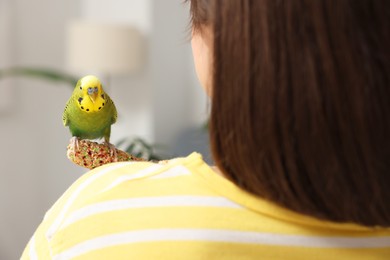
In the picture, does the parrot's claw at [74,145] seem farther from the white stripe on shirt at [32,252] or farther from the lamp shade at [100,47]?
the lamp shade at [100,47]

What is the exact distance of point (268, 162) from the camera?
363 millimetres

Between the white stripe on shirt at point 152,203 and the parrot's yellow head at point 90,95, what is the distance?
3.5 inches

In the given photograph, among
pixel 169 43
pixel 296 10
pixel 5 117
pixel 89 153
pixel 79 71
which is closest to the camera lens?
pixel 296 10

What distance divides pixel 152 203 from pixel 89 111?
0.35ft

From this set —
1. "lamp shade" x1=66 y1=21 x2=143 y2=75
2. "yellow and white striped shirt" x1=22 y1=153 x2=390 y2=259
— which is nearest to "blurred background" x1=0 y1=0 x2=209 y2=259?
"lamp shade" x1=66 y1=21 x2=143 y2=75

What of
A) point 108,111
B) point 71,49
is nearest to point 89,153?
point 108,111

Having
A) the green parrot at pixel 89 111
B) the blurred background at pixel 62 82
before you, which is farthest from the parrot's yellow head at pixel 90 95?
the blurred background at pixel 62 82

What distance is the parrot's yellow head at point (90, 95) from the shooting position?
0.44 meters

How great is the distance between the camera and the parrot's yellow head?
44 cm

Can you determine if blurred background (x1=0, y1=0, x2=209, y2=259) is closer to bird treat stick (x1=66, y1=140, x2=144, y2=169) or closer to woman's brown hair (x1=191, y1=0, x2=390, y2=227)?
bird treat stick (x1=66, y1=140, x2=144, y2=169)

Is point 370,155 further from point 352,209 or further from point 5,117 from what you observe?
point 5,117

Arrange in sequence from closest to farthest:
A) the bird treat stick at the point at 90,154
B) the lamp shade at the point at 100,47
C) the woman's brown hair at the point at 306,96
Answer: the woman's brown hair at the point at 306,96 → the bird treat stick at the point at 90,154 → the lamp shade at the point at 100,47

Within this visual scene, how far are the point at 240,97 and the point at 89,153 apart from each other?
0.15m

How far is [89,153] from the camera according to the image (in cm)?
46
